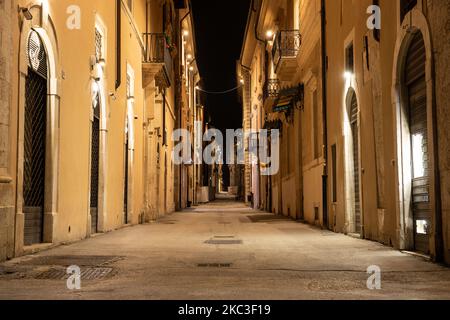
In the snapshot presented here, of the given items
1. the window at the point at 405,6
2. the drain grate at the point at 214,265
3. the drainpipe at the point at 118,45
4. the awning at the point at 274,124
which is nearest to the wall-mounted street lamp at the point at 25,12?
the drain grate at the point at 214,265

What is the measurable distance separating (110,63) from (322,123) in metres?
6.19

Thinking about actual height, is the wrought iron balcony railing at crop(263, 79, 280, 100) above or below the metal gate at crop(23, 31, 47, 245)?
above

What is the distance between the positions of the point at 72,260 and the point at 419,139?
5.58 meters

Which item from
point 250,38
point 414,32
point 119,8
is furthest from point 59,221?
point 250,38

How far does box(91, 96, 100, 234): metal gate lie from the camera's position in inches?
597

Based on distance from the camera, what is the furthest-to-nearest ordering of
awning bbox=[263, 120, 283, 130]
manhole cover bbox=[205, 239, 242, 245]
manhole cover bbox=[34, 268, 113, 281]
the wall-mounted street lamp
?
1. awning bbox=[263, 120, 283, 130]
2. manhole cover bbox=[205, 239, 242, 245]
3. the wall-mounted street lamp
4. manhole cover bbox=[34, 268, 113, 281]

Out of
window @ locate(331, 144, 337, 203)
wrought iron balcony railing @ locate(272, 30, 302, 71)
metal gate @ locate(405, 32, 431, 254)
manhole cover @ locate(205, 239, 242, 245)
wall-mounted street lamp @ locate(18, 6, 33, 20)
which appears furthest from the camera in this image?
wrought iron balcony railing @ locate(272, 30, 302, 71)

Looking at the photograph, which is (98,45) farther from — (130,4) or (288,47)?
(288,47)

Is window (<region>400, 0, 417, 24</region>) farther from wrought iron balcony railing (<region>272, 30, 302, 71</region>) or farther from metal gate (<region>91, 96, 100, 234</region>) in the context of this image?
wrought iron balcony railing (<region>272, 30, 302, 71</region>)

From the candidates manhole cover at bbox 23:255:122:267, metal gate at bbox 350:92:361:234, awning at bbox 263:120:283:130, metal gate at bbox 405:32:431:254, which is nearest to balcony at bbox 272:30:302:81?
awning at bbox 263:120:283:130

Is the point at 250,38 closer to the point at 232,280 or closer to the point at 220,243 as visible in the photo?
the point at 220,243

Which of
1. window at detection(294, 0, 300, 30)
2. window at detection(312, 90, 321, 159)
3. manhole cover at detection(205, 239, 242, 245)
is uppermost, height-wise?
window at detection(294, 0, 300, 30)

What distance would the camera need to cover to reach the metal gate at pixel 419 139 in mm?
9133

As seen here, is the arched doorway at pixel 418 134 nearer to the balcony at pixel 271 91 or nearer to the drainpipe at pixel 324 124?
the drainpipe at pixel 324 124
